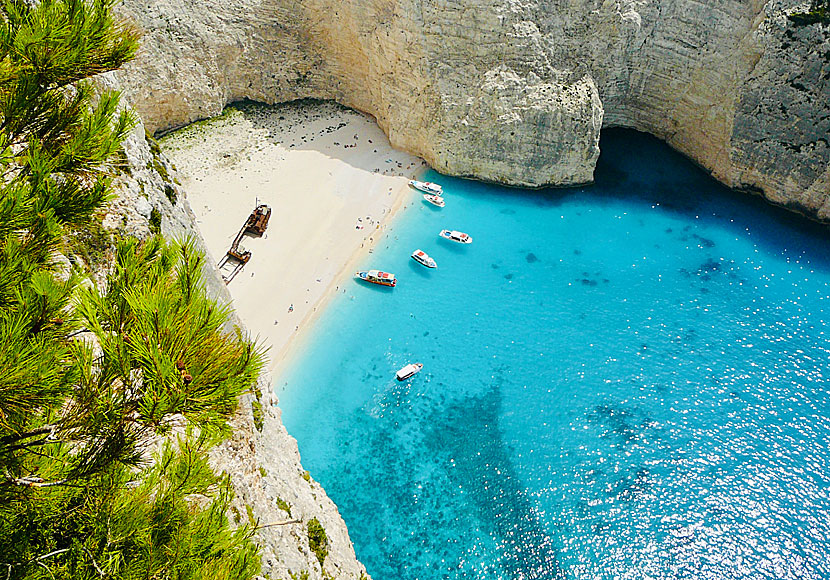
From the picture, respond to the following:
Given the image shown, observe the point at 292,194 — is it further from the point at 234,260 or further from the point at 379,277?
the point at 379,277

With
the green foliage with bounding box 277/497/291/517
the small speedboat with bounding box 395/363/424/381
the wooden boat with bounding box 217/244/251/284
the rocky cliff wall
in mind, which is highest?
the rocky cliff wall

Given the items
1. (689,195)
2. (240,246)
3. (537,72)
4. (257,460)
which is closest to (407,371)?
(257,460)

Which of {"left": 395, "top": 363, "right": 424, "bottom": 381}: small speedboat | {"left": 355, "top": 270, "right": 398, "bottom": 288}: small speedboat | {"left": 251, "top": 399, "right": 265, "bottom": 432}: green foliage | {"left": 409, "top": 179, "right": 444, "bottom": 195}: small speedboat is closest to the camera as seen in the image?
{"left": 251, "top": 399, "right": 265, "bottom": 432}: green foliage

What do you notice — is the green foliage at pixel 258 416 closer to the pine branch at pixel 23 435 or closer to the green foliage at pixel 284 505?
the green foliage at pixel 284 505

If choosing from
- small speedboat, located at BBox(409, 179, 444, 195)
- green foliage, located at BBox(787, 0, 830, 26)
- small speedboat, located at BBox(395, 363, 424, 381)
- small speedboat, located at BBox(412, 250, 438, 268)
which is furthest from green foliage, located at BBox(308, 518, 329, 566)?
green foliage, located at BBox(787, 0, 830, 26)

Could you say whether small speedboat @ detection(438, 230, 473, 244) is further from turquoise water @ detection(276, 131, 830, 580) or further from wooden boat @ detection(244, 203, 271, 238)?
wooden boat @ detection(244, 203, 271, 238)

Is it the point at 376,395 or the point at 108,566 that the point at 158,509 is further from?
the point at 376,395
